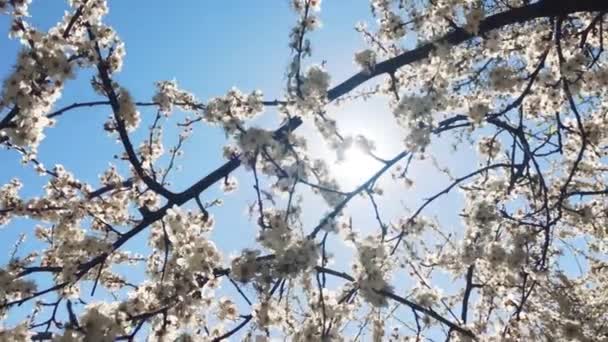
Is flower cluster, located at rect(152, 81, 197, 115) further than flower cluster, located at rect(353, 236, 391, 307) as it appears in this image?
Yes

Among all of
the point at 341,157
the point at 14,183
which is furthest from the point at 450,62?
the point at 14,183

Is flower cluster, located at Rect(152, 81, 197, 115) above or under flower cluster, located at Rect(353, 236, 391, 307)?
above

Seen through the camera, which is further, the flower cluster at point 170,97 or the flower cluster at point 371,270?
the flower cluster at point 170,97

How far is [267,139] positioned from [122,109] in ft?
6.19

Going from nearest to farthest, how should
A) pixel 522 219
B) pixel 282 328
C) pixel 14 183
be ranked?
1. pixel 282 328
2. pixel 522 219
3. pixel 14 183

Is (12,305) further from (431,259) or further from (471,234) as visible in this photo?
(431,259)

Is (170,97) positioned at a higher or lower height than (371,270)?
higher

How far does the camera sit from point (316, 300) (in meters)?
4.73

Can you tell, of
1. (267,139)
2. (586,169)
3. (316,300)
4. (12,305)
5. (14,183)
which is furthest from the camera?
(586,169)

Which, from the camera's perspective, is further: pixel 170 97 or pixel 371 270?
pixel 170 97

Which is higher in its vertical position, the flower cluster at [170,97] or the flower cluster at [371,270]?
the flower cluster at [170,97]

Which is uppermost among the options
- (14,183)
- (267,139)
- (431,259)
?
(14,183)

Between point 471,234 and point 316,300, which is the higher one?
point 471,234

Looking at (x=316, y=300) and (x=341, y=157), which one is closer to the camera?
(x=316, y=300)
